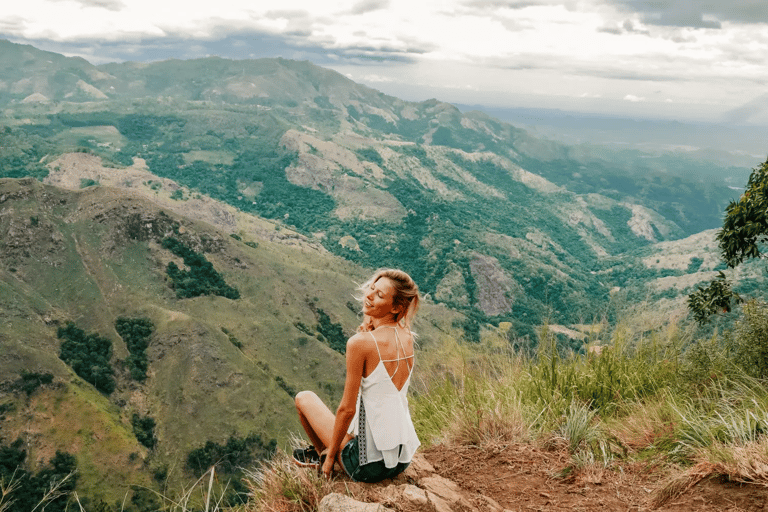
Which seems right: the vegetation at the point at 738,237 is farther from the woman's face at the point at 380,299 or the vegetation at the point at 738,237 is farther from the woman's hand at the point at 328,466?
the woman's hand at the point at 328,466

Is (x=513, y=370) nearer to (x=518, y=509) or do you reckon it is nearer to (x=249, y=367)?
(x=518, y=509)

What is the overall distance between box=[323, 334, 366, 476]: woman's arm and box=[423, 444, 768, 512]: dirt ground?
4.30ft

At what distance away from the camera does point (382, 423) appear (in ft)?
16.1

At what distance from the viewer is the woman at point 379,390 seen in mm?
4840

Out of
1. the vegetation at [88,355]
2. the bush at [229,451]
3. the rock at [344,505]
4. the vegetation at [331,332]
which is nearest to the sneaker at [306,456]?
the rock at [344,505]

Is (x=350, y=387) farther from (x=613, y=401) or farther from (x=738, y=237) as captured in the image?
(x=738, y=237)

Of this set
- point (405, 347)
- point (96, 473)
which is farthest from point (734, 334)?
point (96, 473)

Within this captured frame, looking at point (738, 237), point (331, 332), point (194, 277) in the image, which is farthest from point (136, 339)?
point (738, 237)

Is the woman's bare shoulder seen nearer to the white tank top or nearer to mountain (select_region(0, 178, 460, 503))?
the white tank top

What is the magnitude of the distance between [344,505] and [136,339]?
329 ft

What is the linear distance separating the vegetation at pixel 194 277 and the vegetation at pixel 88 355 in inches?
766

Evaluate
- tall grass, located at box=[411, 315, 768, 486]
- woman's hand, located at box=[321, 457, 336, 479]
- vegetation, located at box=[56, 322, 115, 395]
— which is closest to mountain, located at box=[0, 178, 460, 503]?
vegetation, located at box=[56, 322, 115, 395]

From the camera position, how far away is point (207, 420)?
8350 centimetres

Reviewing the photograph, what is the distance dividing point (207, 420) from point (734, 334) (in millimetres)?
87939
